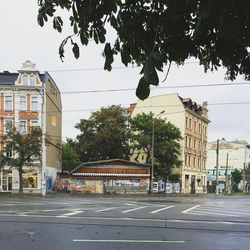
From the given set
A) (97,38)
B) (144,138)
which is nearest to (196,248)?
(97,38)

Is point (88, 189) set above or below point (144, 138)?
below

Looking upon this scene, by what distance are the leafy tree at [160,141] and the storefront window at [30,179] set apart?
1430 cm

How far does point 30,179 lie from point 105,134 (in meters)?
12.5

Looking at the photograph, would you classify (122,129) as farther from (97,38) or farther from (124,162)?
(97,38)

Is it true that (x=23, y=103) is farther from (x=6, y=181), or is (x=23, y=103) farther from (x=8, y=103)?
(x=6, y=181)

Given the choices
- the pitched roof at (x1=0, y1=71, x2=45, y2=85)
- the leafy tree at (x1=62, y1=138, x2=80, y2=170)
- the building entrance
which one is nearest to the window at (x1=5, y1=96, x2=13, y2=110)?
→ the pitched roof at (x1=0, y1=71, x2=45, y2=85)

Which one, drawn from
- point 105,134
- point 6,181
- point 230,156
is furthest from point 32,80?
point 230,156

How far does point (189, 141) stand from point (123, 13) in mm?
75469

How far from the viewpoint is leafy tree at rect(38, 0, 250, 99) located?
3.65 metres

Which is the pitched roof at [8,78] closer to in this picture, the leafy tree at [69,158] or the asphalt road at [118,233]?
the leafy tree at [69,158]

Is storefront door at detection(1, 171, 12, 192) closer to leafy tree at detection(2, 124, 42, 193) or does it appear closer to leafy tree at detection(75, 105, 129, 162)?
leafy tree at detection(2, 124, 42, 193)

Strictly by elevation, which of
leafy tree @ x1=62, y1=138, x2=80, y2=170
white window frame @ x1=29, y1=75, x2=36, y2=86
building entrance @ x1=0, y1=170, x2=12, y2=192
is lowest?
building entrance @ x1=0, y1=170, x2=12, y2=192

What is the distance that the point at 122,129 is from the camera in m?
69.9

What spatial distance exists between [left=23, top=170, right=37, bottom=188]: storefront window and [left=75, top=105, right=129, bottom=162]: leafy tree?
1085 cm
